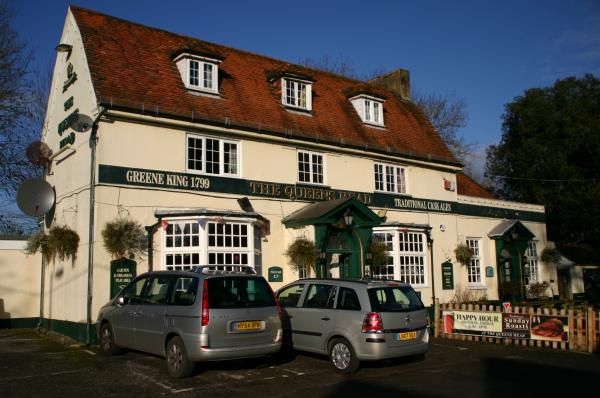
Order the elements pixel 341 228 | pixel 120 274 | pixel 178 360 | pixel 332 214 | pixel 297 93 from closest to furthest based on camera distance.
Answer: pixel 178 360
pixel 120 274
pixel 332 214
pixel 341 228
pixel 297 93

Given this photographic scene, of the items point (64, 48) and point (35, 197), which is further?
point (64, 48)

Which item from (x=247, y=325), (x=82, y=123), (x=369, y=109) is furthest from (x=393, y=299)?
(x=369, y=109)

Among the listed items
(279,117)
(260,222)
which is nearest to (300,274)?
(260,222)

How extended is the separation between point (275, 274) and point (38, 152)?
8.61m

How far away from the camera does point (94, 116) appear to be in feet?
51.2

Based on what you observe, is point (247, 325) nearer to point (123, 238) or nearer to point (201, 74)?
point (123, 238)

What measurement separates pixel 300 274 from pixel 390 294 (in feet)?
24.2

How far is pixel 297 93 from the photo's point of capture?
2112cm

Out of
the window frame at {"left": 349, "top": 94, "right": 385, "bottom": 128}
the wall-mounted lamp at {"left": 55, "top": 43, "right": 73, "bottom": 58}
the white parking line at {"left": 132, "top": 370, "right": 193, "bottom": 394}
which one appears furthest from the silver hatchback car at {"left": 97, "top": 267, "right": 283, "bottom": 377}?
the window frame at {"left": 349, "top": 94, "right": 385, "bottom": 128}

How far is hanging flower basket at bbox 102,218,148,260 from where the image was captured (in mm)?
14758

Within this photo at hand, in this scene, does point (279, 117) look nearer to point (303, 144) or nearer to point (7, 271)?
point (303, 144)

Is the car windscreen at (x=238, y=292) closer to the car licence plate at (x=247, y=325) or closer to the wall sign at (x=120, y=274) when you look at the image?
the car licence plate at (x=247, y=325)

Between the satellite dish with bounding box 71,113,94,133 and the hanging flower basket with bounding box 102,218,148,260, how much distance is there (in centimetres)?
254

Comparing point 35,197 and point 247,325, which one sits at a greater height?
point 35,197
